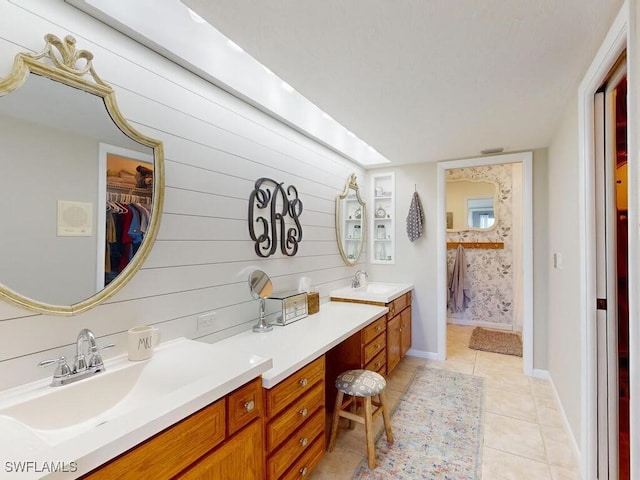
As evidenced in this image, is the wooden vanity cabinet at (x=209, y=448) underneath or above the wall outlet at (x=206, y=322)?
underneath

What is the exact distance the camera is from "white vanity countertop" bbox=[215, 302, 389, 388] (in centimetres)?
146

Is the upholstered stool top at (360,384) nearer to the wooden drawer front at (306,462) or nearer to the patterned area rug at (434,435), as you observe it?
the wooden drawer front at (306,462)

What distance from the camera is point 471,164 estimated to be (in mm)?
3336

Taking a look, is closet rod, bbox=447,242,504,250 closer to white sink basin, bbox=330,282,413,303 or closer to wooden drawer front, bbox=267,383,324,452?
white sink basin, bbox=330,282,413,303

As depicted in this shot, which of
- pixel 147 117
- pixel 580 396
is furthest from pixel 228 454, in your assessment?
pixel 580 396

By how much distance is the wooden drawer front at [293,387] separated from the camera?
1.33 m

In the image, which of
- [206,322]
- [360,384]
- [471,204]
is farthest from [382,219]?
[206,322]

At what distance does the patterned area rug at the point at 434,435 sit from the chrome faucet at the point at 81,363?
1539 mm

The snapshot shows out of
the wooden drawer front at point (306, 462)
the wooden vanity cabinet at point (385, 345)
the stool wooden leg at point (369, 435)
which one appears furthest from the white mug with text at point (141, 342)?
the wooden vanity cabinet at point (385, 345)

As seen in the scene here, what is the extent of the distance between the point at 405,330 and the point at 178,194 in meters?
2.67

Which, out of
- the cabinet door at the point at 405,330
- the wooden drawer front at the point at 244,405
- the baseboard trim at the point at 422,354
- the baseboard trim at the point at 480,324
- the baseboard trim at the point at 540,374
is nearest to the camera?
the wooden drawer front at the point at 244,405

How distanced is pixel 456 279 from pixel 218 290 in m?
4.22

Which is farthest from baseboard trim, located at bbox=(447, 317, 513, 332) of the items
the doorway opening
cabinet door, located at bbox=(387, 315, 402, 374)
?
the doorway opening

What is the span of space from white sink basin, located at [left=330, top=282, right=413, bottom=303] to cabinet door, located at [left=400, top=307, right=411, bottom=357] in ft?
0.81
